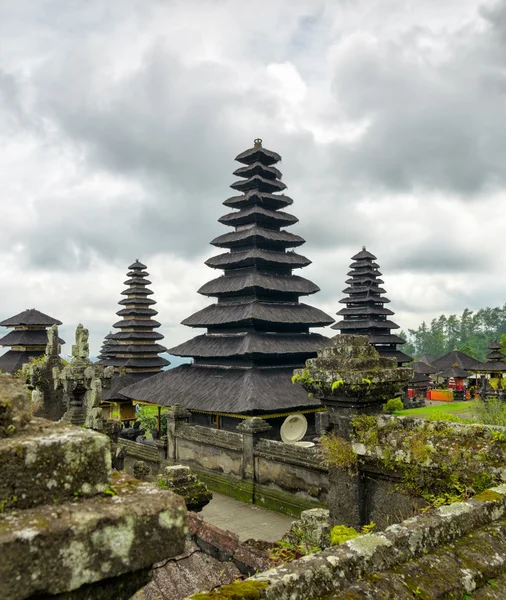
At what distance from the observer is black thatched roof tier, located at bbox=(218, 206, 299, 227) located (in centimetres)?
2704

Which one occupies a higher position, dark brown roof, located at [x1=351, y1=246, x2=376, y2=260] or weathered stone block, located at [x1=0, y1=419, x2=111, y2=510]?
dark brown roof, located at [x1=351, y1=246, x2=376, y2=260]

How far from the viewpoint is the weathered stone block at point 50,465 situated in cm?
152

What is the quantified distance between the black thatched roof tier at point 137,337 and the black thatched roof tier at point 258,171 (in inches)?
615

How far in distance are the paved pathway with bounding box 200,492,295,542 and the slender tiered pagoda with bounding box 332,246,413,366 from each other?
28899mm

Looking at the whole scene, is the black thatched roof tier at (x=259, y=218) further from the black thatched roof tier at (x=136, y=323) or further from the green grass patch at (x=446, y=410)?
the green grass patch at (x=446, y=410)

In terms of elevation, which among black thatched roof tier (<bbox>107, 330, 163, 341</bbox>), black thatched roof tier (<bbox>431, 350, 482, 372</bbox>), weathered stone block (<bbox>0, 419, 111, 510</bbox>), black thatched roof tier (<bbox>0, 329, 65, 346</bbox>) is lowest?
weathered stone block (<bbox>0, 419, 111, 510</bbox>)

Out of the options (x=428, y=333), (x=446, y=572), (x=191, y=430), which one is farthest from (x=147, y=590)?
(x=428, y=333)

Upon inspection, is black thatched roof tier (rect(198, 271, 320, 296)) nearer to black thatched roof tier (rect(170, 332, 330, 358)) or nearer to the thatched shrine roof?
black thatched roof tier (rect(170, 332, 330, 358))

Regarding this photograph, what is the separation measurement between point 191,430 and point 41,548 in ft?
54.2

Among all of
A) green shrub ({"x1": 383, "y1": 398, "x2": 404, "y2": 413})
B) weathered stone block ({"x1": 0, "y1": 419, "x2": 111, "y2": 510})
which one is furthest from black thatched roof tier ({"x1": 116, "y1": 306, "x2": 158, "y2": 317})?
weathered stone block ({"x1": 0, "y1": 419, "x2": 111, "y2": 510})

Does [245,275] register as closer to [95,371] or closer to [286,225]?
[286,225]

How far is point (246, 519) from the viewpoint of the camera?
12984mm

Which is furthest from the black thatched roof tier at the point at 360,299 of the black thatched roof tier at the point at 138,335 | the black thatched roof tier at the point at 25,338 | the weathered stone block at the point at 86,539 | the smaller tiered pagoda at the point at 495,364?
the weathered stone block at the point at 86,539

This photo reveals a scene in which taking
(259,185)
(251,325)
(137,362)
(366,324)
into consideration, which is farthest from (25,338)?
(366,324)
